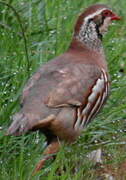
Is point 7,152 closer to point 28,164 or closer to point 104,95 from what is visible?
point 28,164

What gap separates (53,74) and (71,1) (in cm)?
185

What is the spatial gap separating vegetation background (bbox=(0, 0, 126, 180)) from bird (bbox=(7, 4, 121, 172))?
3.5 inches

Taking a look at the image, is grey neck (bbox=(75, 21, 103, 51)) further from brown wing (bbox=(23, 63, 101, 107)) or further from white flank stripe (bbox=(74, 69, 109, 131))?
brown wing (bbox=(23, 63, 101, 107))

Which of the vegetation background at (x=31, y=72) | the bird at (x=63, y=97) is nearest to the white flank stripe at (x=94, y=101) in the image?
the bird at (x=63, y=97)

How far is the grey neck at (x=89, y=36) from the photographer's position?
4.74 meters

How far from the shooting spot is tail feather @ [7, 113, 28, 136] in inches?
149

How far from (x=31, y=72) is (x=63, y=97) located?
30.4 inches

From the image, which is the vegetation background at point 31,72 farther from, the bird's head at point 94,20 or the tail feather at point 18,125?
the bird's head at point 94,20

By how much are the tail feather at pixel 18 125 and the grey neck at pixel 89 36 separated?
3.33 feet

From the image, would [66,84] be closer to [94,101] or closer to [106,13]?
[94,101]

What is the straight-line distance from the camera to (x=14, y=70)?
4.73 meters

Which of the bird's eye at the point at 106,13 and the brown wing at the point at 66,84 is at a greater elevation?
the bird's eye at the point at 106,13

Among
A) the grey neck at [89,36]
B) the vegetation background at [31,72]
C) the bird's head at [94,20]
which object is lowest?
the vegetation background at [31,72]

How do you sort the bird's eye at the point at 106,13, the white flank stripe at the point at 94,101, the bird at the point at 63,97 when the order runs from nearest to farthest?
the bird at the point at 63,97 → the white flank stripe at the point at 94,101 → the bird's eye at the point at 106,13
